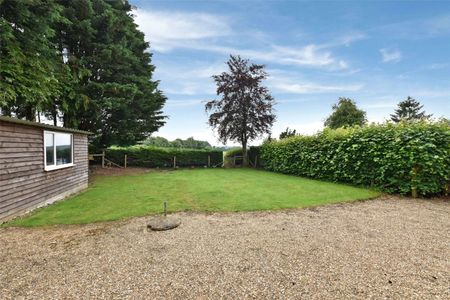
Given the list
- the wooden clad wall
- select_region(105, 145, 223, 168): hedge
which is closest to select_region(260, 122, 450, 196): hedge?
the wooden clad wall

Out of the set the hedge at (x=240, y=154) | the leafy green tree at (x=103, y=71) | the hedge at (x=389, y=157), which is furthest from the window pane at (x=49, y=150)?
the hedge at (x=240, y=154)

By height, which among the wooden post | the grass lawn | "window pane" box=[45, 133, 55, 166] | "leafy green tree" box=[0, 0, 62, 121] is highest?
"leafy green tree" box=[0, 0, 62, 121]

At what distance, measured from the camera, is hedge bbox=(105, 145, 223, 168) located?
2131 cm

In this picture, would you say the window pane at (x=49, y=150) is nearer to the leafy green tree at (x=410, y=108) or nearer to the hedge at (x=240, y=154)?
the hedge at (x=240, y=154)

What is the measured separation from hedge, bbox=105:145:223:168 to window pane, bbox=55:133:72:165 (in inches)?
445

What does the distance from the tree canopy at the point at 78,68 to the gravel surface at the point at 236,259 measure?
736 cm

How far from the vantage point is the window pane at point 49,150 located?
26.8 feet

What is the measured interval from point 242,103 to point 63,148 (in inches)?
620

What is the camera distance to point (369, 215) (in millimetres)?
6328

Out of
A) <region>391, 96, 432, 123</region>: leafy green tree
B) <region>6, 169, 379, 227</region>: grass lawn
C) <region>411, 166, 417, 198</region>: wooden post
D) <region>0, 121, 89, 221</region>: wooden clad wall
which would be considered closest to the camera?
<region>0, 121, 89, 221</region>: wooden clad wall

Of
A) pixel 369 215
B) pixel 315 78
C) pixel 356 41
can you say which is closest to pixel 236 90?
pixel 315 78

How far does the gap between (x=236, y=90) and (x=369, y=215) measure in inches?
703

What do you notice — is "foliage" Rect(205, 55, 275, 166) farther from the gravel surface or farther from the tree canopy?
the gravel surface

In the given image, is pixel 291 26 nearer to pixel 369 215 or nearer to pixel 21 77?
pixel 369 215
